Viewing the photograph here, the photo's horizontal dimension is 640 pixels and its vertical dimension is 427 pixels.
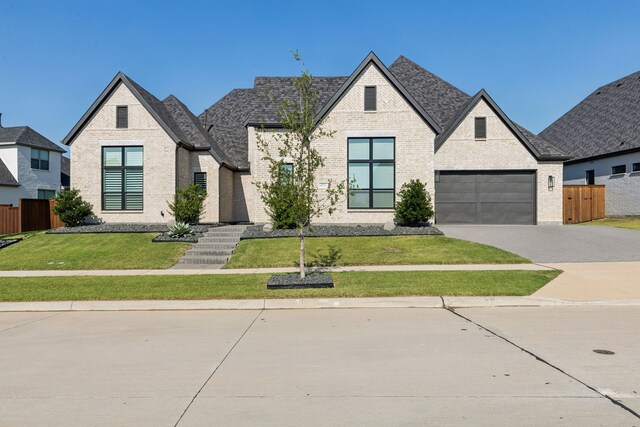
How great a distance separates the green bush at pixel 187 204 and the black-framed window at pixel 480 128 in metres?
14.2

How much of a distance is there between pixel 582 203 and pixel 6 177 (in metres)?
41.9

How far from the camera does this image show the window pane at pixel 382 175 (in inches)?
800

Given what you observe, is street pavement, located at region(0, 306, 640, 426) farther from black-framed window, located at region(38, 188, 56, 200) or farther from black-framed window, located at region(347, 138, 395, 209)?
black-framed window, located at region(38, 188, 56, 200)

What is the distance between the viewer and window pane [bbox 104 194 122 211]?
2095 cm

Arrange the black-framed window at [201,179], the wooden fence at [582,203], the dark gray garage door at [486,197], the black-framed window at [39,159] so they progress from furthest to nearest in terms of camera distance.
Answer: the black-framed window at [39,159] < the wooden fence at [582,203] < the black-framed window at [201,179] < the dark gray garage door at [486,197]

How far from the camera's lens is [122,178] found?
21.0m

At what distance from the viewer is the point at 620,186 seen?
26516 mm

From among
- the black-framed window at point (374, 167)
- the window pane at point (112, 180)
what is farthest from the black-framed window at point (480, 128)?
the window pane at point (112, 180)

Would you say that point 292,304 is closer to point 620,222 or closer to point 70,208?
point 70,208

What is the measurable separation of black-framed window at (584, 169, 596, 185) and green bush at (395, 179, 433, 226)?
1696 cm

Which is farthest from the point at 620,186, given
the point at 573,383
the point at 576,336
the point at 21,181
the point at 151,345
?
the point at 21,181

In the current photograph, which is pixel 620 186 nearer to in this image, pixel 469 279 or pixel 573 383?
pixel 469 279

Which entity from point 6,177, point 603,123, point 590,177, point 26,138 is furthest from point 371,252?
point 26,138

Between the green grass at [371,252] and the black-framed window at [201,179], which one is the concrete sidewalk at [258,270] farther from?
the black-framed window at [201,179]
